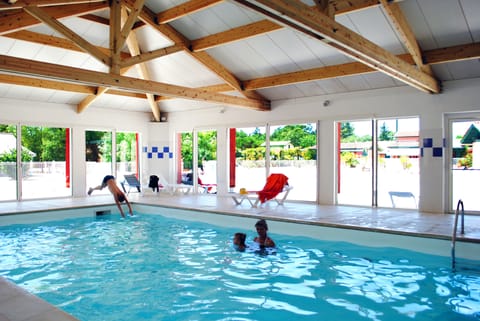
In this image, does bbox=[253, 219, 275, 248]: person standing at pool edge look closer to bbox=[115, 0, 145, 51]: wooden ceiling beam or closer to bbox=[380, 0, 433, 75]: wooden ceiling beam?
bbox=[380, 0, 433, 75]: wooden ceiling beam

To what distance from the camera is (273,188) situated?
8023 mm

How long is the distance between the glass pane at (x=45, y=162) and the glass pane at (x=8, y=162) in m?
0.22

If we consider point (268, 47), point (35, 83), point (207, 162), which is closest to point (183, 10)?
point (268, 47)

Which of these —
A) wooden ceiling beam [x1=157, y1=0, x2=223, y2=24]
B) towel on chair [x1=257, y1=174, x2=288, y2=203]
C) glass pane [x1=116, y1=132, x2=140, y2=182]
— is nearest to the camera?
wooden ceiling beam [x1=157, y1=0, x2=223, y2=24]

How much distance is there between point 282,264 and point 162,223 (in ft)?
11.6

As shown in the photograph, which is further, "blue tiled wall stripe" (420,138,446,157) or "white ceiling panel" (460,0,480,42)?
"blue tiled wall stripe" (420,138,446,157)

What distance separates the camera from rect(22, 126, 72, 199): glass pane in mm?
9867

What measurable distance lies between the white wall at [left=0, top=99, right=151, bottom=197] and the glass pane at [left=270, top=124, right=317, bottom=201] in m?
4.76

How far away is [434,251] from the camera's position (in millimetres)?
5023

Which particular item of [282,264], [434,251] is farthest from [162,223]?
[434,251]

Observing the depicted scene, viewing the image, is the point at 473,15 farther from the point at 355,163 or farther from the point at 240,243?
the point at 240,243

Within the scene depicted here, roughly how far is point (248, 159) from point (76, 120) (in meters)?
4.97

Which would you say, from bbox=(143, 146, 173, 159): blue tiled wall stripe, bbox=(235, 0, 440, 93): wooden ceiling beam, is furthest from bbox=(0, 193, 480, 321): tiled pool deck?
bbox=(143, 146, 173, 159): blue tiled wall stripe

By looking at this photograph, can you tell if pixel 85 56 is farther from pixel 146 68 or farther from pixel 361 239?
pixel 361 239
